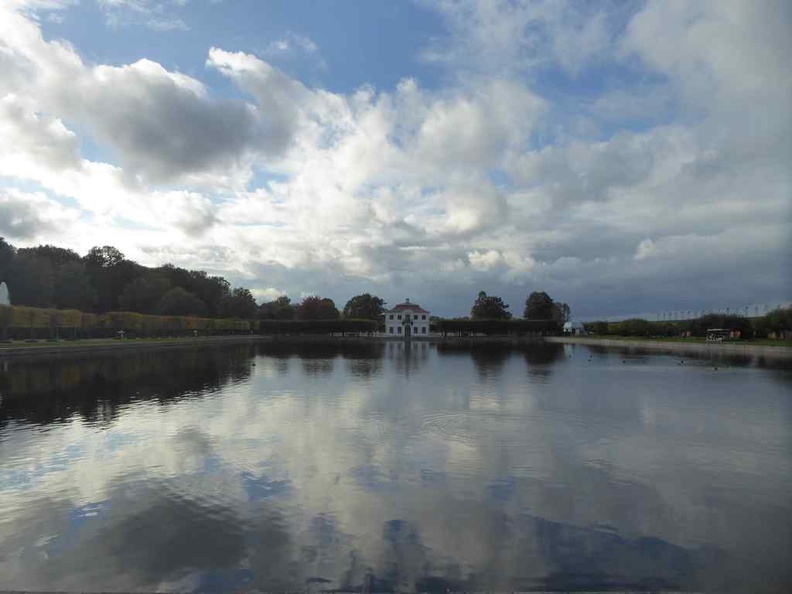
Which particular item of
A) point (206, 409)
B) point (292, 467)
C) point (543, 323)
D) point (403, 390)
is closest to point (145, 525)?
point (292, 467)

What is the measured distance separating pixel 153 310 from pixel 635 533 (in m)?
75.5

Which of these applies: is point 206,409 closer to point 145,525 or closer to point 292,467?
point 292,467

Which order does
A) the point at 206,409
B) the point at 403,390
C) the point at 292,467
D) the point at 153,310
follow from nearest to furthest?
the point at 292,467 → the point at 206,409 → the point at 403,390 → the point at 153,310

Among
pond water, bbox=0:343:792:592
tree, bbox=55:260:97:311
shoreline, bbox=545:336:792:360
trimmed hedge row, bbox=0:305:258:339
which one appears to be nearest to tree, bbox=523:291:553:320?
shoreline, bbox=545:336:792:360

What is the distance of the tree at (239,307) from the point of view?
91.2m

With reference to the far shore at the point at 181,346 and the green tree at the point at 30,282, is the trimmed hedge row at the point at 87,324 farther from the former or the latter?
the green tree at the point at 30,282

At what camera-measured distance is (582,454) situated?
10641 mm

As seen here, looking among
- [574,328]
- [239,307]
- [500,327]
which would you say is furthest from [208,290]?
[574,328]

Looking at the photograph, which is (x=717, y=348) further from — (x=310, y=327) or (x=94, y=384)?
(x=310, y=327)

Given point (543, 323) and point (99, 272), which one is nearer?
point (99, 272)

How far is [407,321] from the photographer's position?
312 feet

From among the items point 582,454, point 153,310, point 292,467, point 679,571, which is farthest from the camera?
point 153,310

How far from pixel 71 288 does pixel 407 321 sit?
50592 millimetres

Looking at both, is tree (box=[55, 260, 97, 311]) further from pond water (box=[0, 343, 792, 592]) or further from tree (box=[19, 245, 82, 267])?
pond water (box=[0, 343, 792, 592])
